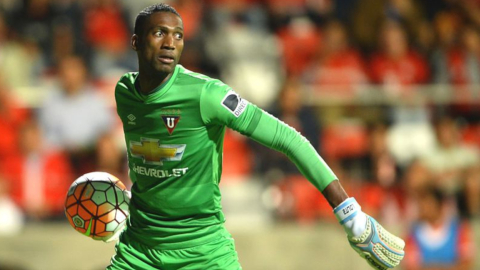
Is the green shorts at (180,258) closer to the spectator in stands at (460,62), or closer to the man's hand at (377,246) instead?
the man's hand at (377,246)

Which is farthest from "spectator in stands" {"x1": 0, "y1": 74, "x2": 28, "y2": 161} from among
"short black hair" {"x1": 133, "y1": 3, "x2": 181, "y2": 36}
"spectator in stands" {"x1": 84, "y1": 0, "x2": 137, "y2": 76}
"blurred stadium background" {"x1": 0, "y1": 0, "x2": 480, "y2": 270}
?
"short black hair" {"x1": 133, "y1": 3, "x2": 181, "y2": 36}

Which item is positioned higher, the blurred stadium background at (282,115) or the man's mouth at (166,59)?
the blurred stadium background at (282,115)

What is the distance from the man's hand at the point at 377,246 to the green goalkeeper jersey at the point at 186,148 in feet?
0.92

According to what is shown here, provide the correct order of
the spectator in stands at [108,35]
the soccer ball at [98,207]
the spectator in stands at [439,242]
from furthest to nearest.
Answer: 1. the spectator in stands at [108,35]
2. the spectator in stands at [439,242]
3. the soccer ball at [98,207]

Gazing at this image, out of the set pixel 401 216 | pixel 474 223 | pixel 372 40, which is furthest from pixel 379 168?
pixel 372 40

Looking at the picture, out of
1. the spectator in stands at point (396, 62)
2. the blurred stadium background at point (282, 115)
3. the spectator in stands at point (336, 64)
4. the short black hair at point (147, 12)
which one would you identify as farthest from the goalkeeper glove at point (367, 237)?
the spectator in stands at point (396, 62)

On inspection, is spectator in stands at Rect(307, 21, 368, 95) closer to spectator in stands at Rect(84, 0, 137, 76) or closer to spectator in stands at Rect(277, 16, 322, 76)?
spectator in stands at Rect(277, 16, 322, 76)

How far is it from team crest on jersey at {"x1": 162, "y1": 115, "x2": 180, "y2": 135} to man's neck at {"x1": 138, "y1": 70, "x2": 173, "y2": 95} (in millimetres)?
158

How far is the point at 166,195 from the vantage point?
367cm

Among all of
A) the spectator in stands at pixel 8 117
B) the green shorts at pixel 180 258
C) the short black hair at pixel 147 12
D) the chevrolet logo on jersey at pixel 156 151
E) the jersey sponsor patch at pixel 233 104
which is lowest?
the green shorts at pixel 180 258

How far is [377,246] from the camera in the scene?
3.57 meters

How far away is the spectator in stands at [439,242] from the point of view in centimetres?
733

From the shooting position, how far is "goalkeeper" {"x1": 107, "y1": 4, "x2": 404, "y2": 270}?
354 centimetres

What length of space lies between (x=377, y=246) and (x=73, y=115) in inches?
185
